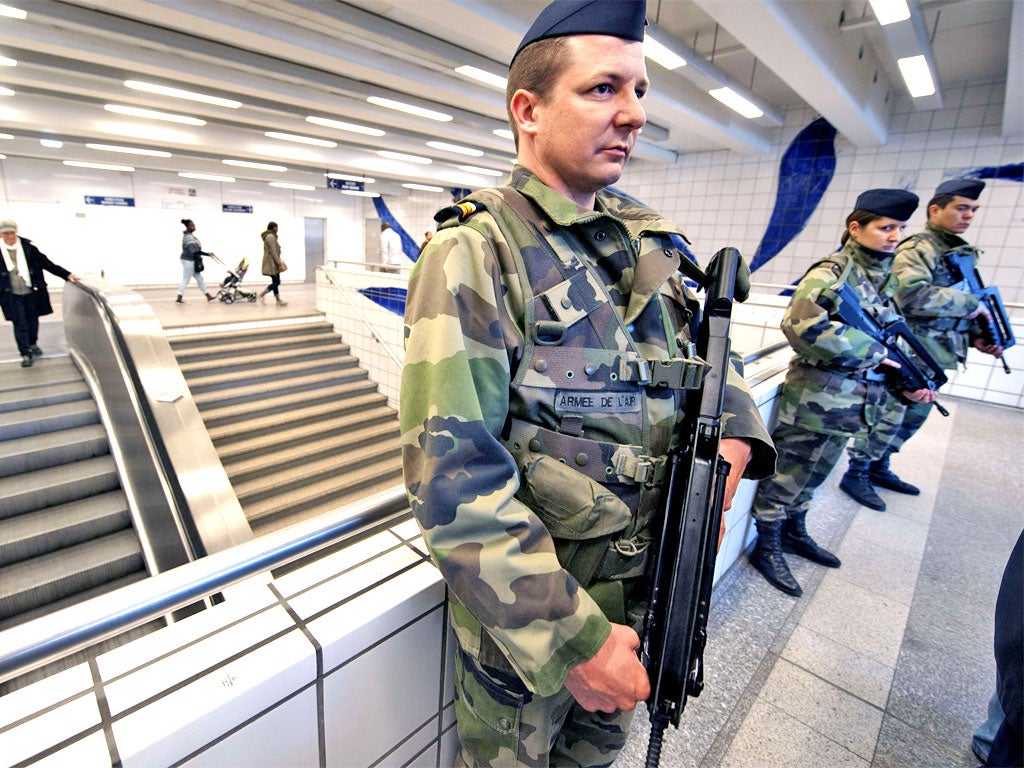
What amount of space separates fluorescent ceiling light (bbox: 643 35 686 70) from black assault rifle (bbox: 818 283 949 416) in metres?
3.01

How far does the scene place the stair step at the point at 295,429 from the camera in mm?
5395

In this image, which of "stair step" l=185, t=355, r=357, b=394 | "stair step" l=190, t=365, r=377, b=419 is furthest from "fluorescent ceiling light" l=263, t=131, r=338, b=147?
"stair step" l=190, t=365, r=377, b=419

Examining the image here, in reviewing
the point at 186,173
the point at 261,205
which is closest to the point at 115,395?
the point at 186,173

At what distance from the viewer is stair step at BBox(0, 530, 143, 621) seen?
2549 millimetres

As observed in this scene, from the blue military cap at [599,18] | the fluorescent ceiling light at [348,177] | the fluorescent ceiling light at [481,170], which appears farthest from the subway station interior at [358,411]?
the fluorescent ceiling light at [348,177]

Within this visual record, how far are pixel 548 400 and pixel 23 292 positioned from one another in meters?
6.25

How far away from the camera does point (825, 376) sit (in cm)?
213

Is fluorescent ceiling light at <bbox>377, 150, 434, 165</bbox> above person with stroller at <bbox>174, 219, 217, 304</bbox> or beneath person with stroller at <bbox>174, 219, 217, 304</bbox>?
above

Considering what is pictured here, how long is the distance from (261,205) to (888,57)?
49.9 ft

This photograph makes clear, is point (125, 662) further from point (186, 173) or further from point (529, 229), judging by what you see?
point (186, 173)

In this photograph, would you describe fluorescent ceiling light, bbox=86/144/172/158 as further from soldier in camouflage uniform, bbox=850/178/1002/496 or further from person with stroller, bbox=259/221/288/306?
soldier in camouflage uniform, bbox=850/178/1002/496

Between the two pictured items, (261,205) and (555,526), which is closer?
(555,526)

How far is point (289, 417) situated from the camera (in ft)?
19.8

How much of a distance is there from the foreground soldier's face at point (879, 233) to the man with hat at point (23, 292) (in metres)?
6.47
